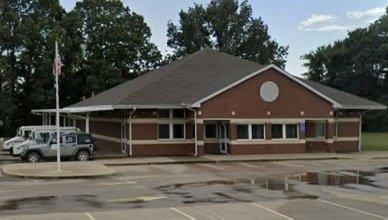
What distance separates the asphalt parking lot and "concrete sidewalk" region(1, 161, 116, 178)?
2.52 feet

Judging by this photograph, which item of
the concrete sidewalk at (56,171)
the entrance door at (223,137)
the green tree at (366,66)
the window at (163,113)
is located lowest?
the concrete sidewalk at (56,171)

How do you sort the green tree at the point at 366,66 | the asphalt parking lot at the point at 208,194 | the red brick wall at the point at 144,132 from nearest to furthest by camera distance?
1. the asphalt parking lot at the point at 208,194
2. the red brick wall at the point at 144,132
3. the green tree at the point at 366,66

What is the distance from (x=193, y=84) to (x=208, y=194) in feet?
73.0

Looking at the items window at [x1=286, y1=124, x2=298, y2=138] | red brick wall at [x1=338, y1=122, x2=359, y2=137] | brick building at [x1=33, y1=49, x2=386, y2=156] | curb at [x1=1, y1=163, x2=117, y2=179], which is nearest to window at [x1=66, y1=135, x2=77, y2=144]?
brick building at [x1=33, y1=49, x2=386, y2=156]

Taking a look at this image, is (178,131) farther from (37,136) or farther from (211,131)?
(37,136)

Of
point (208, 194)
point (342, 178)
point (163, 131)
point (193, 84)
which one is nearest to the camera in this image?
point (208, 194)

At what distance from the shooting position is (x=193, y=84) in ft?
139

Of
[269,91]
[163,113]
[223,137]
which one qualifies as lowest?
[223,137]

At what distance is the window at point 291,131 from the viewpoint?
39.9 metres

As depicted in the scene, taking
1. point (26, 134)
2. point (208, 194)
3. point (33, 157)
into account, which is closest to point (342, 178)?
point (208, 194)

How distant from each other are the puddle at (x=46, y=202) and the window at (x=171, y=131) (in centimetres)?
1869

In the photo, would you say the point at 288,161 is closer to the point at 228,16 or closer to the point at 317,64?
the point at 228,16

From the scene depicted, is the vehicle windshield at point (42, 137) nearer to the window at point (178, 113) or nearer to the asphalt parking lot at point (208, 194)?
the asphalt parking lot at point (208, 194)

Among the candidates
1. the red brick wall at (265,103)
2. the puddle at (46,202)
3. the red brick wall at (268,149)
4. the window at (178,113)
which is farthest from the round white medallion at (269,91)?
the puddle at (46,202)
